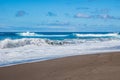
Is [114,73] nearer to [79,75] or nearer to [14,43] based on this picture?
[79,75]

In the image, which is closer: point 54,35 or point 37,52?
point 37,52

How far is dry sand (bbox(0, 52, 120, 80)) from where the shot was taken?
532 cm

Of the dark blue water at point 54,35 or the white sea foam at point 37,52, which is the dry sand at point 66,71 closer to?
the white sea foam at point 37,52

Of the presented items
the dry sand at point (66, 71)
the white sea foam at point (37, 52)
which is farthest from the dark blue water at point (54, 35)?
the dry sand at point (66, 71)

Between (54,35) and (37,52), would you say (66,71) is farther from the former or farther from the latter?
(54,35)

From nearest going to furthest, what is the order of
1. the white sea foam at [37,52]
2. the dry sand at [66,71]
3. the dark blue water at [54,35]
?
the dry sand at [66,71] < the white sea foam at [37,52] < the dark blue water at [54,35]

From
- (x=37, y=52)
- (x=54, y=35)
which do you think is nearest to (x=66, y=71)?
(x=37, y=52)

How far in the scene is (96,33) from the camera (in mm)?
29625

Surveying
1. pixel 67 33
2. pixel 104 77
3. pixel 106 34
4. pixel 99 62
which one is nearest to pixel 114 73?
pixel 104 77

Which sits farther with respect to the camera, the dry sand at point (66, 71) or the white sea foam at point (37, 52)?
the white sea foam at point (37, 52)

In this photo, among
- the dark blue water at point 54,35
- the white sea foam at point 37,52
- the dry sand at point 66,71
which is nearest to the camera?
the dry sand at point 66,71

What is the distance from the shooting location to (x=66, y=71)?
586 centimetres

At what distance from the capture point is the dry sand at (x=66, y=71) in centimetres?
532

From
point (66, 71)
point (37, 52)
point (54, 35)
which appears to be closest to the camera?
point (66, 71)
